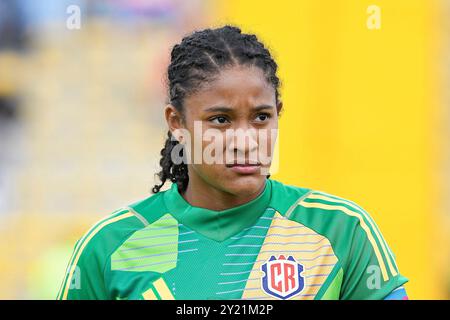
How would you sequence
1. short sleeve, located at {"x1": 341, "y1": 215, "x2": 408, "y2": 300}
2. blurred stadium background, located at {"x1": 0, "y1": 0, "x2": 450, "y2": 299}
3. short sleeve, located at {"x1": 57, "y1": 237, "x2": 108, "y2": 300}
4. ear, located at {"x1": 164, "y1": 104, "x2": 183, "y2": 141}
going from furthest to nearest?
blurred stadium background, located at {"x1": 0, "y1": 0, "x2": 450, "y2": 299} < ear, located at {"x1": 164, "y1": 104, "x2": 183, "y2": 141} < short sleeve, located at {"x1": 57, "y1": 237, "x2": 108, "y2": 300} < short sleeve, located at {"x1": 341, "y1": 215, "x2": 408, "y2": 300}

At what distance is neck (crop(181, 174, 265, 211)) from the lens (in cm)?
220

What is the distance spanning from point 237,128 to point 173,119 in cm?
29

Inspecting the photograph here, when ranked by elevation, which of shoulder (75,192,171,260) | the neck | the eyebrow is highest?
the eyebrow

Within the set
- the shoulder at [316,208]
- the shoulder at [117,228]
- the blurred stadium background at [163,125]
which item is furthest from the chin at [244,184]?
the blurred stadium background at [163,125]

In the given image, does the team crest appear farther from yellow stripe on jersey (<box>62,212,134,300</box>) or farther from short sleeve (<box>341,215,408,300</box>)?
yellow stripe on jersey (<box>62,212,134,300</box>)

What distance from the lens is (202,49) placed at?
2.22 m

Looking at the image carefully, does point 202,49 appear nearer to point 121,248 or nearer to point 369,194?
point 121,248

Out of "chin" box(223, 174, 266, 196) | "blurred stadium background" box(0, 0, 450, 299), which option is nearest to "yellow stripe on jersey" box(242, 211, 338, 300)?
"chin" box(223, 174, 266, 196)

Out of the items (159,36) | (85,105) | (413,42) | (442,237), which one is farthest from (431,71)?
(85,105)

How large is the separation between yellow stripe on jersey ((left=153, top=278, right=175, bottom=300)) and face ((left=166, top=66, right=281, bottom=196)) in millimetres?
274

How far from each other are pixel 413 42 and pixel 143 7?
5.38ft

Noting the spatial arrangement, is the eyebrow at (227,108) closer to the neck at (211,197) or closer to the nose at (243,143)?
the nose at (243,143)

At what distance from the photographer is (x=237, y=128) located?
2.10m

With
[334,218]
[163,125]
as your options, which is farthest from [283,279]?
[163,125]
